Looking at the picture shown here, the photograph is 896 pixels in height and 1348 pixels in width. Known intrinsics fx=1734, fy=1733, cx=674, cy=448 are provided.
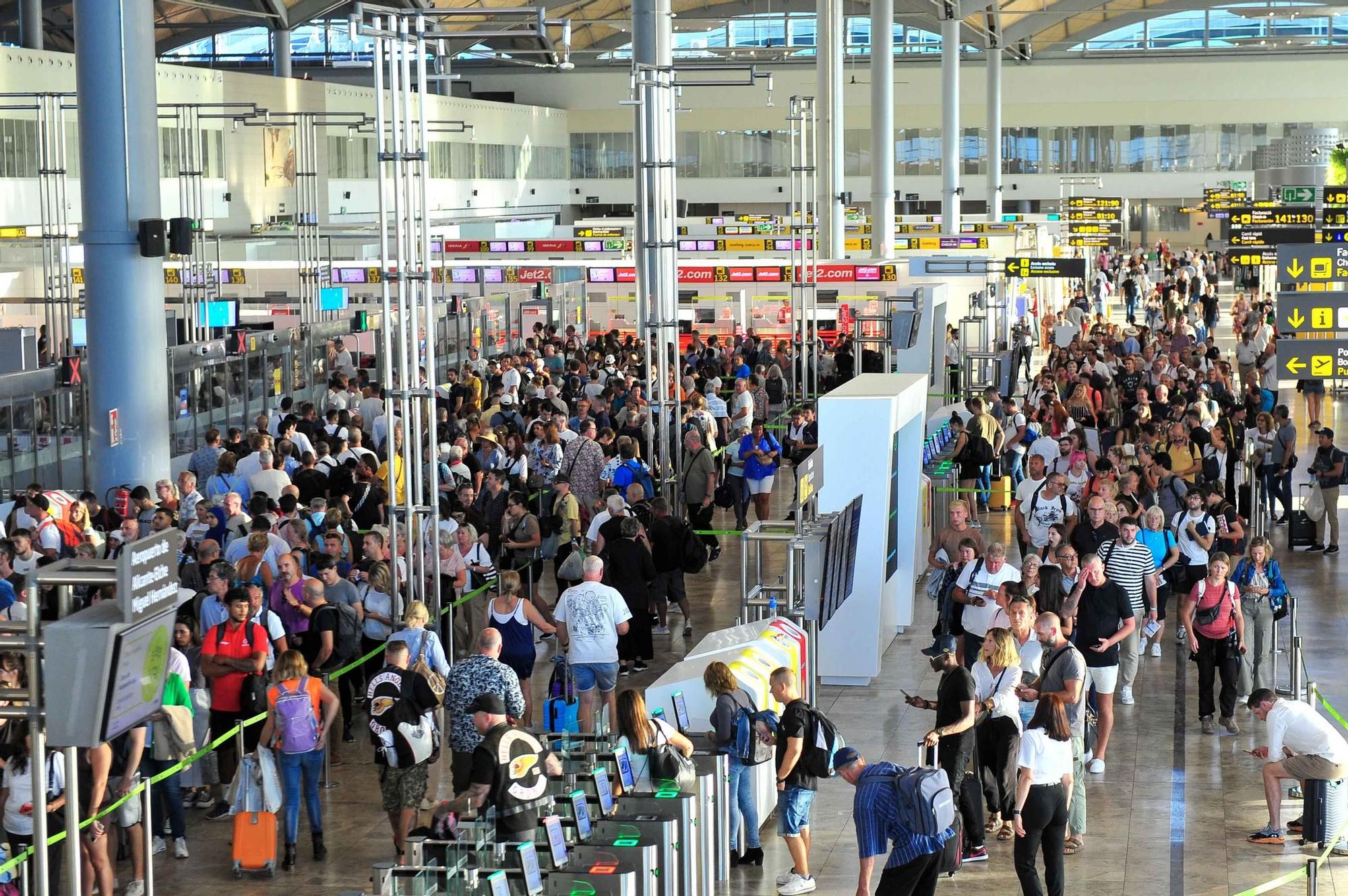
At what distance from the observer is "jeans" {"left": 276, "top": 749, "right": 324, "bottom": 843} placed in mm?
9344

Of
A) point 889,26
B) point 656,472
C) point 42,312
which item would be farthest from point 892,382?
point 889,26

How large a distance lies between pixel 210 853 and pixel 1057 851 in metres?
4.64

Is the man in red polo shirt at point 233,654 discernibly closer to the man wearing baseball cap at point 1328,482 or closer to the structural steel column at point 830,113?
the man wearing baseball cap at point 1328,482

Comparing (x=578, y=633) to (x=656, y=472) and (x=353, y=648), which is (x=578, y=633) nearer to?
(x=353, y=648)

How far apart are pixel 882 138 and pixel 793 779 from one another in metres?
36.9

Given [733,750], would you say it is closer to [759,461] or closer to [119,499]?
[119,499]

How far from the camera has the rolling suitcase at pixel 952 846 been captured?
7910 mm

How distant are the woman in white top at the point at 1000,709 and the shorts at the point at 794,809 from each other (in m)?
1.06

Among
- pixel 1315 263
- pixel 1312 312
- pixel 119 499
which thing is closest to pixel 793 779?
pixel 119 499

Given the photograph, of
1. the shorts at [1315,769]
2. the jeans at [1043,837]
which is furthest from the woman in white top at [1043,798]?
the shorts at [1315,769]

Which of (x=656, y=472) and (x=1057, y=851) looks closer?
(x=1057, y=851)

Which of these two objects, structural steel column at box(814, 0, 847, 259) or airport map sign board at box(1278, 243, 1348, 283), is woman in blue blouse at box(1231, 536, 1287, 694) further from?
structural steel column at box(814, 0, 847, 259)

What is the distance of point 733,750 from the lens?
9148 mm

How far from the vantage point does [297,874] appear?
370 inches
